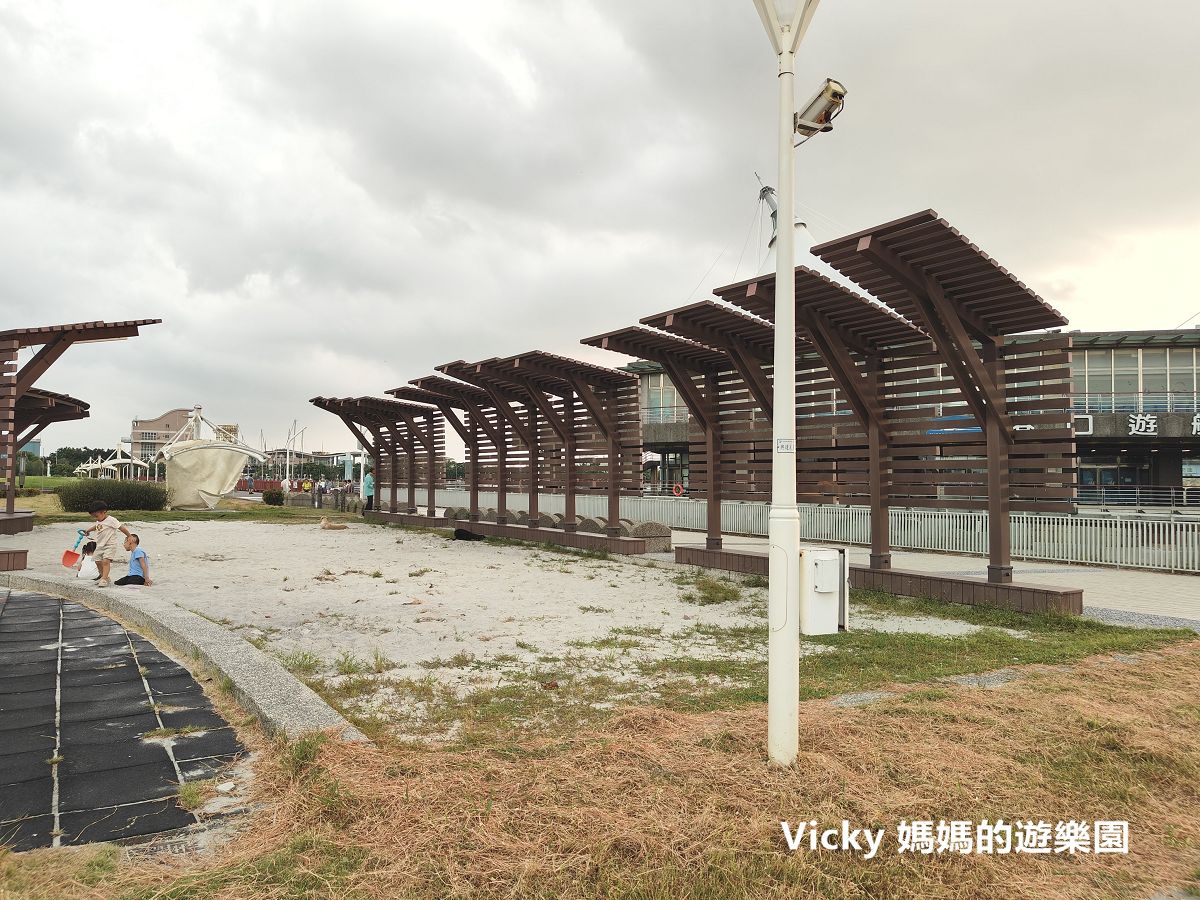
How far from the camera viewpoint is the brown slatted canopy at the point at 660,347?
1366 cm

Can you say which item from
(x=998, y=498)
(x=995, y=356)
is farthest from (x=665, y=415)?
(x=998, y=498)

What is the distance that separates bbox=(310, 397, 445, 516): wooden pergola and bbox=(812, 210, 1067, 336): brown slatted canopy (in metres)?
17.6

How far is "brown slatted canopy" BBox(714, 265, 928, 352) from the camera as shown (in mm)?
10070

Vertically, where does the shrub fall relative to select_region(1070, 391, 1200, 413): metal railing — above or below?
below

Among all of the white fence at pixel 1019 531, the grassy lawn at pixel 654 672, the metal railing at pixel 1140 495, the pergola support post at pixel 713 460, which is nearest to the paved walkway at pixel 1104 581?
the white fence at pixel 1019 531

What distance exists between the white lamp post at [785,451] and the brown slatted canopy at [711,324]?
7465 mm

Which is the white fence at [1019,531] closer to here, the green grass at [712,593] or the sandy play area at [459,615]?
the green grass at [712,593]

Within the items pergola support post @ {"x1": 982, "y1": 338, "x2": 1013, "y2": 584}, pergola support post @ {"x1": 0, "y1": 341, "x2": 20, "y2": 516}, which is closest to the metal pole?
pergola support post @ {"x1": 982, "y1": 338, "x2": 1013, "y2": 584}

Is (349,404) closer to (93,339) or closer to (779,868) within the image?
(93,339)

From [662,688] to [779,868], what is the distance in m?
2.82

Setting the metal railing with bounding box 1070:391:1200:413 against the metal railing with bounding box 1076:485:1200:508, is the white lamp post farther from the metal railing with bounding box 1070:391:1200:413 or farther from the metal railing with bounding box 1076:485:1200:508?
the metal railing with bounding box 1070:391:1200:413

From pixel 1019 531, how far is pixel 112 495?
1129 inches

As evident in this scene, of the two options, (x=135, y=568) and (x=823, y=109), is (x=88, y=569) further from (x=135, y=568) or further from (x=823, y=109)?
(x=823, y=109)

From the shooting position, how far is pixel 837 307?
10492 millimetres
